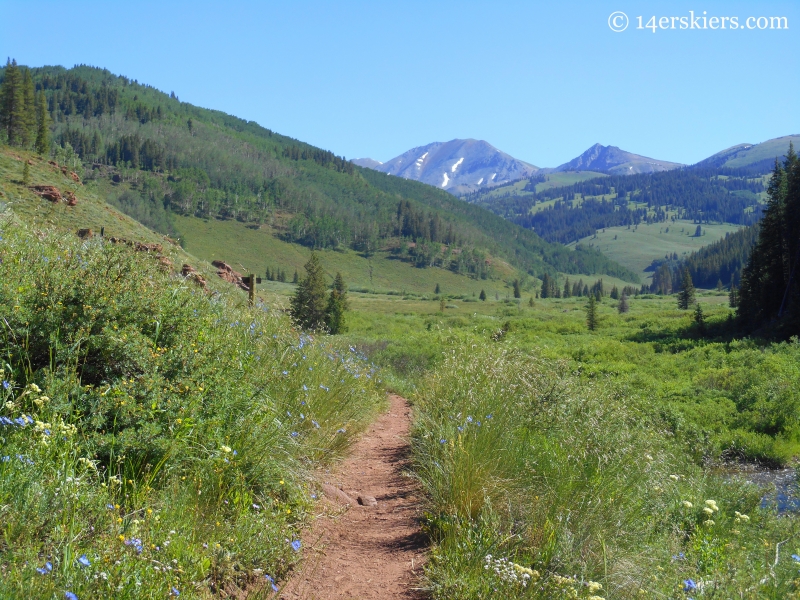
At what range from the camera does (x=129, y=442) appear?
3.06 metres

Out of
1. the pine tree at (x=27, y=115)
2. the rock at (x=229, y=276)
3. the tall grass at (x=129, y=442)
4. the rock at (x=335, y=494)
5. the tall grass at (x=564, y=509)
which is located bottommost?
the rock at (x=335, y=494)

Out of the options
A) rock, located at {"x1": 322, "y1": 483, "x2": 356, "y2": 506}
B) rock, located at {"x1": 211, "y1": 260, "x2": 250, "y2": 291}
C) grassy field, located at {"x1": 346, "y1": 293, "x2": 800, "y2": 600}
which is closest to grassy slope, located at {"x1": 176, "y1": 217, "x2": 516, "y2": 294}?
rock, located at {"x1": 211, "y1": 260, "x2": 250, "y2": 291}

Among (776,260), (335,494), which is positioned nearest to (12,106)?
(776,260)

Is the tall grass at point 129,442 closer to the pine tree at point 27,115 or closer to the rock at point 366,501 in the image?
the rock at point 366,501

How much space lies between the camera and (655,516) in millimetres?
4414

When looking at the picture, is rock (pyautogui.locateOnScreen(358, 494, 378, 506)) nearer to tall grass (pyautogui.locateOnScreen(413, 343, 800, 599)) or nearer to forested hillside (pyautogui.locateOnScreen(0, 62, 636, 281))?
tall grass (pyautogui.locateOnScreen(413, 343, 800, 599))

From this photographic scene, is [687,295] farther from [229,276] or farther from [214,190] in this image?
[214,190]

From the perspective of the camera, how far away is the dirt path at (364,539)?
11.0 feet

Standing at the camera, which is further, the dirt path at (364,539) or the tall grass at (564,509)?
the dirt path at (364,539)

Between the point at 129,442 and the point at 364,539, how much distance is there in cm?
180

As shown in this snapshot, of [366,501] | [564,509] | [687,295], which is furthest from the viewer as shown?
[687,295]

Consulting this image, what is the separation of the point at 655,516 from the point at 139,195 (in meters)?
153

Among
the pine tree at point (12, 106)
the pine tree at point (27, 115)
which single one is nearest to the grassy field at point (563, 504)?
the pine tree at point (12, 106)

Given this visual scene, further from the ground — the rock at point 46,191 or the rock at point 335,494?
the rock at point 46,191
